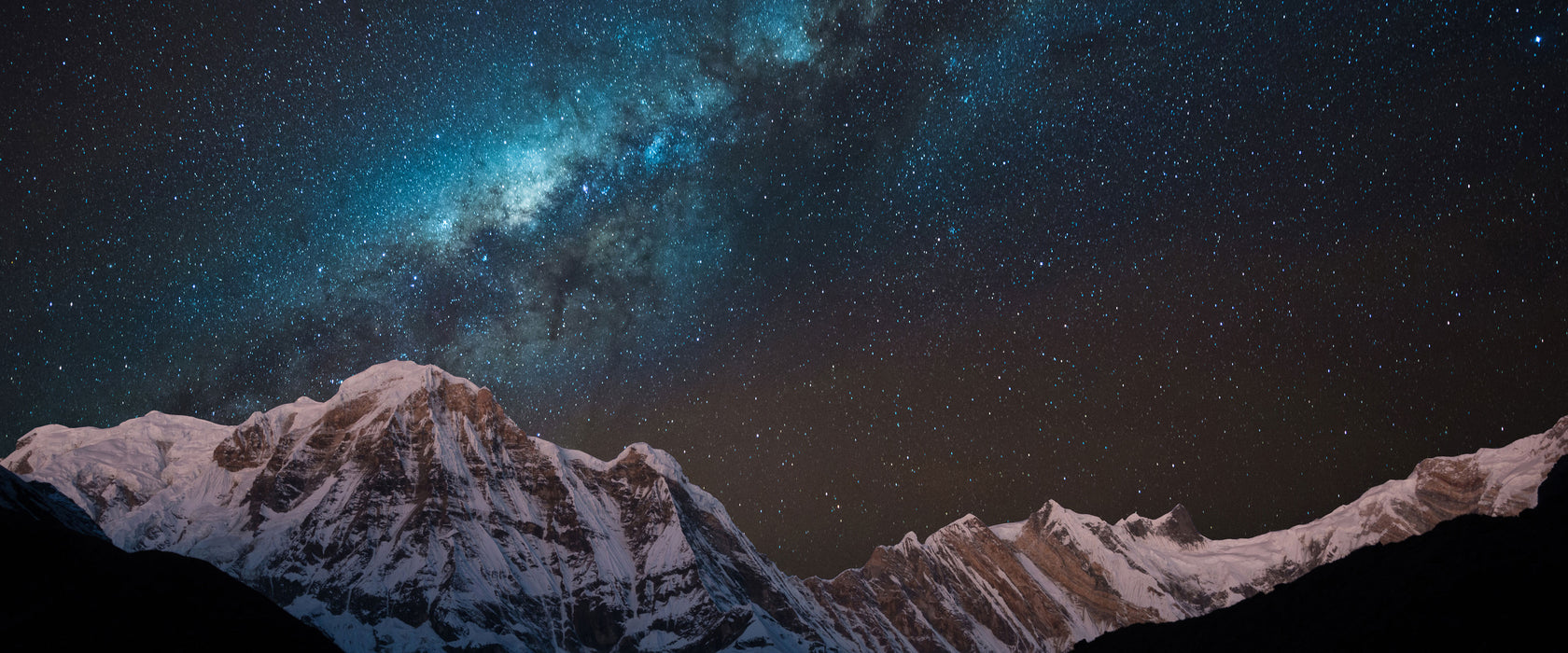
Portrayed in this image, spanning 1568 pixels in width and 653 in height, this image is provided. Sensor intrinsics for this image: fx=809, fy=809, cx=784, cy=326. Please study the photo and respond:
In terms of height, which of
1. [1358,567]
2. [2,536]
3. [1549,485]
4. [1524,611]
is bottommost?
[1524,611]

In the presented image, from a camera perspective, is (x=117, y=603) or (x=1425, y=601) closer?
(x=1425, y=601)

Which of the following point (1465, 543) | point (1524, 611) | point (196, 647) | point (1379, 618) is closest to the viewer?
point (1524, 611)

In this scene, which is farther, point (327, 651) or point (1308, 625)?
point (327, 651)

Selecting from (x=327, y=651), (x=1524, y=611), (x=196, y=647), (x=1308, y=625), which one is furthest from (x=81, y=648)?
(x=1524, y=611)

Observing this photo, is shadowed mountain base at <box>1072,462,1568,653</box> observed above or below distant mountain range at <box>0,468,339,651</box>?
below

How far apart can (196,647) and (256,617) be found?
821cm

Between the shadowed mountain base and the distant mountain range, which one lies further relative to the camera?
the distant mountain range

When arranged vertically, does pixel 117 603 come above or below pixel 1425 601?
above

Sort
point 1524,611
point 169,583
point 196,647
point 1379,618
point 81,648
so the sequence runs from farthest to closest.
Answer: point 169,583
point 196,647
point 81,648
point 1379,618
point 1524,611

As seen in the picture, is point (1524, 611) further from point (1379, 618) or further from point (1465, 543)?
point (1465, 543)

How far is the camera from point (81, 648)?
126 ft

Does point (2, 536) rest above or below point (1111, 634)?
above

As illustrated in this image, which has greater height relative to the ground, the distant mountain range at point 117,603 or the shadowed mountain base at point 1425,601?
the distant mountain range at point 117,603

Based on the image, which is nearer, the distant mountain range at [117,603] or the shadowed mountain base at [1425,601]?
the shadowed mountain base at [1425,601]
